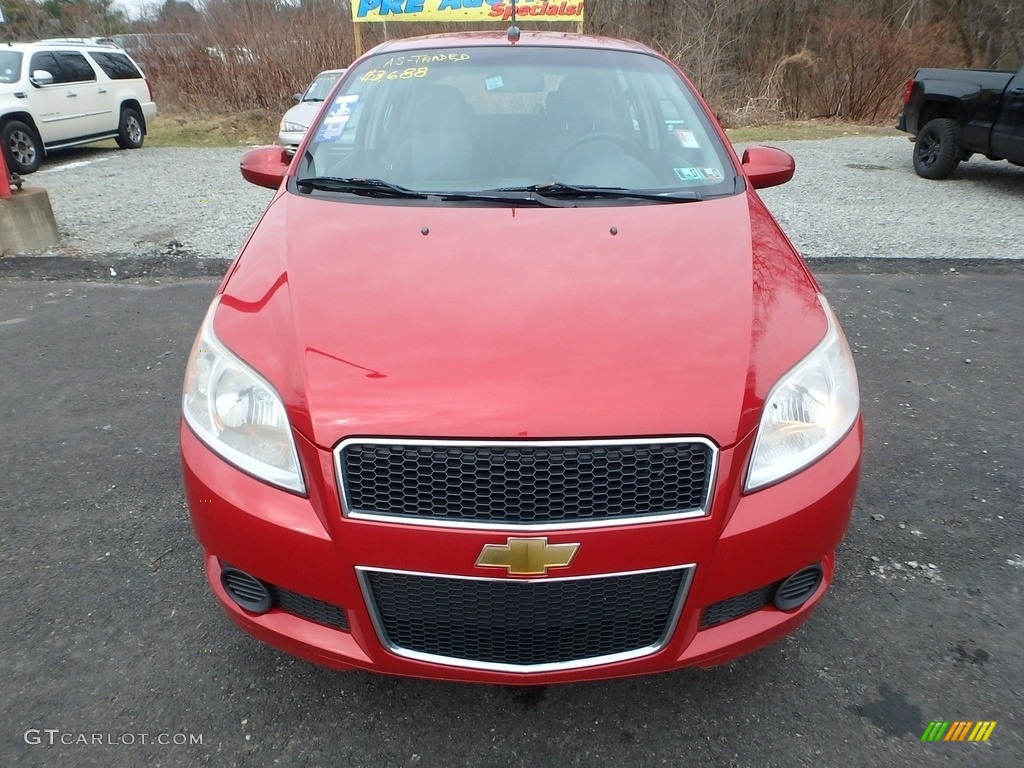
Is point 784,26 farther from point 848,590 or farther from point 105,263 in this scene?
point 848,590

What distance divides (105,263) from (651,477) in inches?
233

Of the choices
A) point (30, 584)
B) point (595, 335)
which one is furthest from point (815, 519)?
point (30, 584)

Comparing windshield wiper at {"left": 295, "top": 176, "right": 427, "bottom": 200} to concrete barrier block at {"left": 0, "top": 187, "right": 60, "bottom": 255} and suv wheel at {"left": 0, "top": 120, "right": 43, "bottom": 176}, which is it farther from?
suv wheel at {"left": 0, "top": 120, "right": 43, "bottom": 176}

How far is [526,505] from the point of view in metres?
1.59

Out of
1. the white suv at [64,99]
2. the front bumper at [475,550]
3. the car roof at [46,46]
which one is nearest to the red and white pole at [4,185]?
the white suv at [64,99]

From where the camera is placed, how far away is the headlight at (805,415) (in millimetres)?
1712

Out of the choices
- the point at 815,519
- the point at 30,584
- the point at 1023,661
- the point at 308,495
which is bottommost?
the point at 1023,661

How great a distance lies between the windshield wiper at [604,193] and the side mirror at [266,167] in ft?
3.61

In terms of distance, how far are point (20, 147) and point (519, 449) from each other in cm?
1174

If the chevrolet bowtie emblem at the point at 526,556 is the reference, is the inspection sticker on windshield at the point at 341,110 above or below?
above

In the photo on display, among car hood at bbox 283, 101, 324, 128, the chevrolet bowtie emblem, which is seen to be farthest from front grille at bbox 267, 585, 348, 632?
car hood at bbox 283, 101, 324, 128

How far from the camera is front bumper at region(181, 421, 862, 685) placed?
5.30ft

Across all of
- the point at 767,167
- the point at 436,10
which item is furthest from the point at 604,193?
the point at 436,10

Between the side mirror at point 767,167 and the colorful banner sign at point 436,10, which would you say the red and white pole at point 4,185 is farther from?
the colorful banner sign at point 436,10
